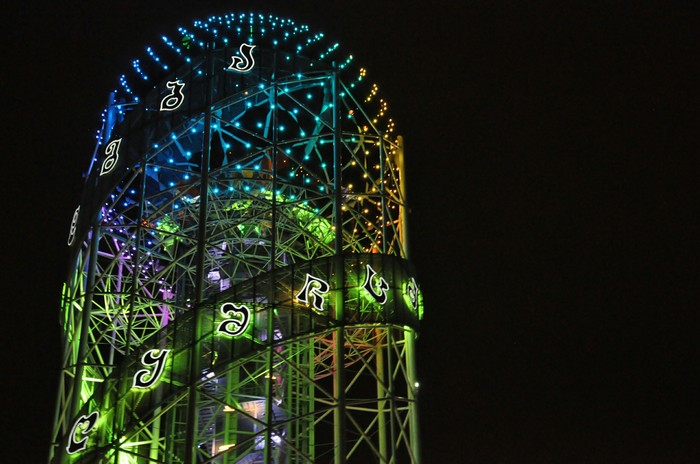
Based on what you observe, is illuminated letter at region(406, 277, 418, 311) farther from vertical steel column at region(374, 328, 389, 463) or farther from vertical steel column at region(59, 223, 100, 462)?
vertical steel column at region(59, 223, 100, 462)

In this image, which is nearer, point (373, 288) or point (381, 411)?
point (373, 288)

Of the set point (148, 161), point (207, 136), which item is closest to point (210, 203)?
point (148, 161)

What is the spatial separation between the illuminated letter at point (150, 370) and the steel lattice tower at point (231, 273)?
0.16ft

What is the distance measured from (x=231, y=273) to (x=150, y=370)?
10.0m

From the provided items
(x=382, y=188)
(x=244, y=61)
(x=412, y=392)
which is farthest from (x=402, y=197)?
(x=244, y=61)

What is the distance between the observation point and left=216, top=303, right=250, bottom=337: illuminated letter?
22078mm

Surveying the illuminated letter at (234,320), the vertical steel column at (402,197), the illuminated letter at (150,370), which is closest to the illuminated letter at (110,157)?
the illuminated letter at (150,370)

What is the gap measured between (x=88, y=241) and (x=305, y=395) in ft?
34.7

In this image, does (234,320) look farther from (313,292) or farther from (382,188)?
(382,188)

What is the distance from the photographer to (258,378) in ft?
94.2

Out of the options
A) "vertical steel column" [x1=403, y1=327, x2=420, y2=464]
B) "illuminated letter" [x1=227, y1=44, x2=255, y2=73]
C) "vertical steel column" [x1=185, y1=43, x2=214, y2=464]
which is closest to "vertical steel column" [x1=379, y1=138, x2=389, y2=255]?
"vertical steel column" [x1=403, y1=327, x2=420, y2=464]

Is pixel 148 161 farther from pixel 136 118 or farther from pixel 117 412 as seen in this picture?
pixel 117 412

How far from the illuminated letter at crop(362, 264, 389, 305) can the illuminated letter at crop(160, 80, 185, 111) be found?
892 cm

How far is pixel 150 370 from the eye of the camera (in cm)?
2239
